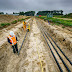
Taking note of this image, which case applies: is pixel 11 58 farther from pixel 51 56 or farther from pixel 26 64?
pixel 51 56

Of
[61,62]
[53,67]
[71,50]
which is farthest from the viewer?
[71,50]

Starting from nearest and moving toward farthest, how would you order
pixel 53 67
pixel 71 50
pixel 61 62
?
1. pixel 53 67
2. pixel 61 62
3. pixel 71 50

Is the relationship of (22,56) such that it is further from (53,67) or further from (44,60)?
(53,67)

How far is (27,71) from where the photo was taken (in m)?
3.63

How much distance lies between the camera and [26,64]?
4.12m

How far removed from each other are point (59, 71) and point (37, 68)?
139cm

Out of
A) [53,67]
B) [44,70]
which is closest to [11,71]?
[44,70]

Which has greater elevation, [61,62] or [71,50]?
[71,50]

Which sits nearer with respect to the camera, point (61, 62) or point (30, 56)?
point (61, 62)

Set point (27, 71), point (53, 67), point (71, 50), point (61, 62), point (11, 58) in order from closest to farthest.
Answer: point (27, 71) < point (53, 67) < point (61, 62) < point (11, 58) < point (71, 50)

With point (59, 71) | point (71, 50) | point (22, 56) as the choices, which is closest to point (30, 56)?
point (22, 56)

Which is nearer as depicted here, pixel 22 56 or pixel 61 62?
pixel 61 62

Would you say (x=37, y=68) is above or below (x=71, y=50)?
below

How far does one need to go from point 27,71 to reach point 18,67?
713mm
